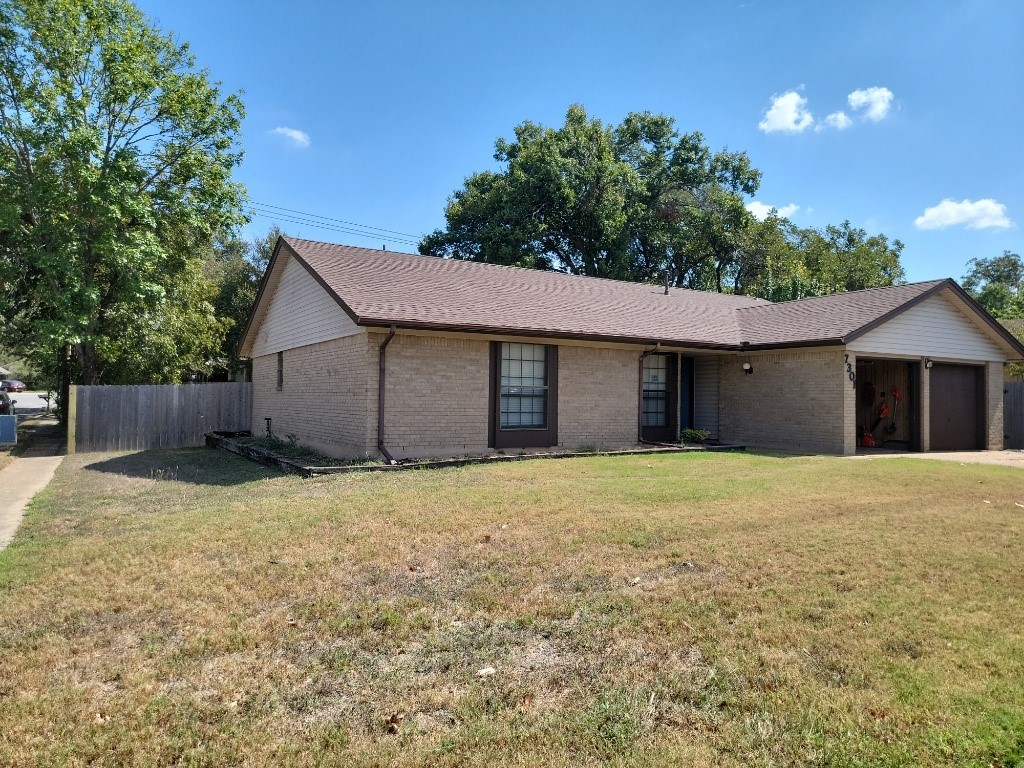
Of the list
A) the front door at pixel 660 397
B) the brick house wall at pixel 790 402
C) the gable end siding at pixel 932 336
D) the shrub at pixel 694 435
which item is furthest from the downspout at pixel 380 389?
the gable end siding at pixel 932 336

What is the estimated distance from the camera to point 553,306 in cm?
1572

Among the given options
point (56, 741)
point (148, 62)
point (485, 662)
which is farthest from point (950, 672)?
point (148, 62)

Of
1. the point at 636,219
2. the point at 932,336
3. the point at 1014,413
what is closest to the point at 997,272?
the point at 636,219

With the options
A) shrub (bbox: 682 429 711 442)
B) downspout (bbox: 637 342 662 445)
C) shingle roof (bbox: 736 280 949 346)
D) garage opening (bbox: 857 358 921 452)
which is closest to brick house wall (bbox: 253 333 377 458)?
downspout (bbox: 637 342 662 445)

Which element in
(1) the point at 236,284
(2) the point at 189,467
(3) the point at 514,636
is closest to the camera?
(3) the point at 514,636

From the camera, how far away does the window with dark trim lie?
530 inches

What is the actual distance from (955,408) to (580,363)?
11.0 metres

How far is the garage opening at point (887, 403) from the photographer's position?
17.0 metres

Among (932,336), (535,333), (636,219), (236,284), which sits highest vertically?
(636,219)

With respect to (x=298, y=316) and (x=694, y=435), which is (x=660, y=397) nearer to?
(x=694, y=435)

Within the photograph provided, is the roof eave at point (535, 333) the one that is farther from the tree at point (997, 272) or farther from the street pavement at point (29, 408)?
the tree at point (997, 272)

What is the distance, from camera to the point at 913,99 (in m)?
18.4

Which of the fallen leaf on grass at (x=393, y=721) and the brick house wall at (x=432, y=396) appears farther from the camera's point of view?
the brick house wall at (x=432, y=396)

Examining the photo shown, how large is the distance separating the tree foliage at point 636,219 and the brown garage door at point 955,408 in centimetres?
1224
